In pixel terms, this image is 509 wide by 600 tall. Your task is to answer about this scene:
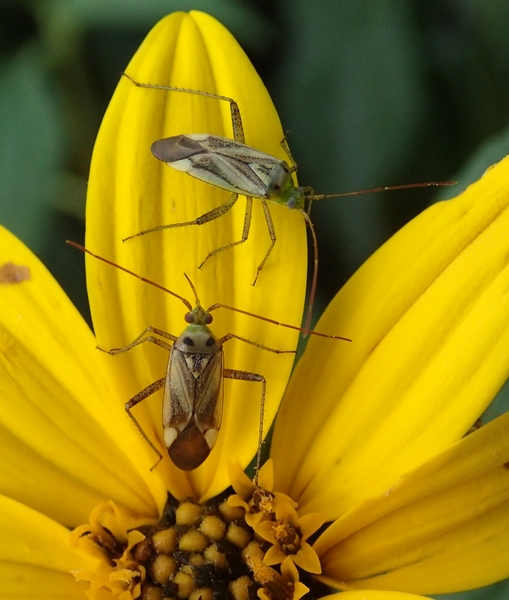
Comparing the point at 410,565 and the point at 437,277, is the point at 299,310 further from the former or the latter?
the point at 410,565

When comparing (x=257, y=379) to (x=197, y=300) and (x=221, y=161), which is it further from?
(x=221, y=161)

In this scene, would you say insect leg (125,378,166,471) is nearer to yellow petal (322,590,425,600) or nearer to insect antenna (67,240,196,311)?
insect antenna (67,240,196,311)

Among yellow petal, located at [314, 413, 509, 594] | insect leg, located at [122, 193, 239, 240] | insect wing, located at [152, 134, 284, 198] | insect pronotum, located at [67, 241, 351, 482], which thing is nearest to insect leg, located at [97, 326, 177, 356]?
insect pronotum, located at [67, 241, 351, 482]

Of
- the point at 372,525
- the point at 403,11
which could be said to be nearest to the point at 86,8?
the point at 403,11

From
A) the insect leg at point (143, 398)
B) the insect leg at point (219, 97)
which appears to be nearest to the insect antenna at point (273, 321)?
the insect leg at point (143, 398)

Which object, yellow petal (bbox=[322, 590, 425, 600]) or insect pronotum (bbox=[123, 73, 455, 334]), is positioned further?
insect pronotum (bbox=[123, 73, 455, 334])

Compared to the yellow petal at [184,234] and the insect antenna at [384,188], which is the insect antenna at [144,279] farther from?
the insect antenna at [384,188]
